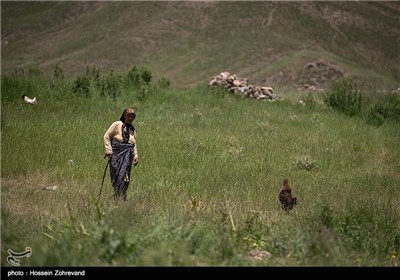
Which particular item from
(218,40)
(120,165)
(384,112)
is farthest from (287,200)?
(218,40)

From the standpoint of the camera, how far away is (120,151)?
25.5 ft

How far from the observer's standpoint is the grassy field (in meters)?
4.74

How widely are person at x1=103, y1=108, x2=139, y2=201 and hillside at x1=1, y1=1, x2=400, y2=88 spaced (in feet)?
129

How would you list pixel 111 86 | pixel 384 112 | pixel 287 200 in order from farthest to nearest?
pixel 384 112, pixel 111 86, pixel 287 200

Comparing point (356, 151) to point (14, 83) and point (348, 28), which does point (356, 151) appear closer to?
point (14, 83)

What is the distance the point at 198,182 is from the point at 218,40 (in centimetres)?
5963

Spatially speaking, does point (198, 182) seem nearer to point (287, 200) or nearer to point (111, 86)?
point (287, 200)

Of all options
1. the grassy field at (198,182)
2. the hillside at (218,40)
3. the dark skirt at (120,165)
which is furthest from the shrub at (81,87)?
the hillside at (218,40)

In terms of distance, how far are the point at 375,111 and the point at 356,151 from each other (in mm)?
6387

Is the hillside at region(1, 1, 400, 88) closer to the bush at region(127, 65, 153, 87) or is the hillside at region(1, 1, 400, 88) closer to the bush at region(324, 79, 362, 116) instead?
the bush at region(324, 79, 362, 116)

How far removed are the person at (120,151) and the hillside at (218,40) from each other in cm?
3935

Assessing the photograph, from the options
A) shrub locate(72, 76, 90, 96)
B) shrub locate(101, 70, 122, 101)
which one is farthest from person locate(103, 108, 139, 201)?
shrub locate(72, 76, 90, 96)

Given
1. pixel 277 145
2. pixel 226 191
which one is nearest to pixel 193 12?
pixel 277 145

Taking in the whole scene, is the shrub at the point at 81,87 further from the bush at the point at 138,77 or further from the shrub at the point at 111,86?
the bush at the point at 138,77
